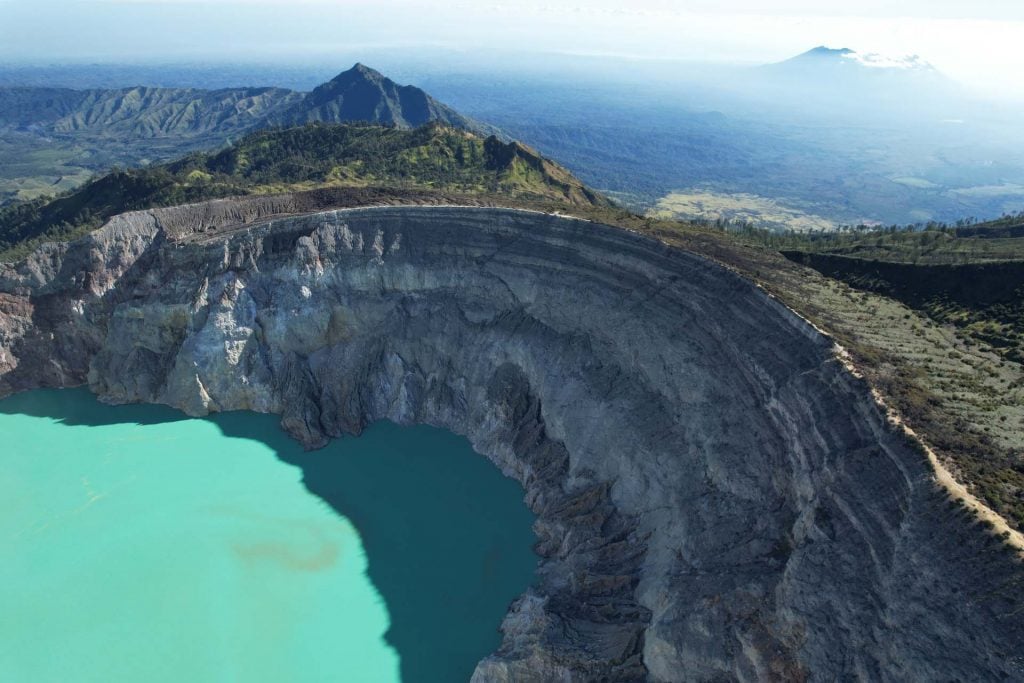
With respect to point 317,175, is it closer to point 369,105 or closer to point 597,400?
point 597,400

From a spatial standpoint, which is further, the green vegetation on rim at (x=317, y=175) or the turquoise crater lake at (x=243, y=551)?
the green vegetation on rim at (x=317, y=175)

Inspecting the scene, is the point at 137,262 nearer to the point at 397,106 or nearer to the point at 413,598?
the point at 413,598

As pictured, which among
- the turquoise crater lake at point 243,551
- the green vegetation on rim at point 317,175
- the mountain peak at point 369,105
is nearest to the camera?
the turquoise crater lake at point 243,551

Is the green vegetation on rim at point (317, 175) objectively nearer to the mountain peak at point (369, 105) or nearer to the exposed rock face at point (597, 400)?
the exposed rock face at point (597, 400)

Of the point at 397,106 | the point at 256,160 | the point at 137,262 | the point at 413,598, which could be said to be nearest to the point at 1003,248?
the point at 413,598

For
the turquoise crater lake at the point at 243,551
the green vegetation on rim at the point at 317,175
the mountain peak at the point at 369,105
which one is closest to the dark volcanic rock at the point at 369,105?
the mountain peak at the point at 369,105

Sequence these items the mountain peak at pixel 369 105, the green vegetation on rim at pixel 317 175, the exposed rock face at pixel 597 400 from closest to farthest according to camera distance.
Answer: the exposed rock face at pixel 597 400 < the green vegetation on rim at pixel 317 175 < the mountain peak at pixel 369 105
